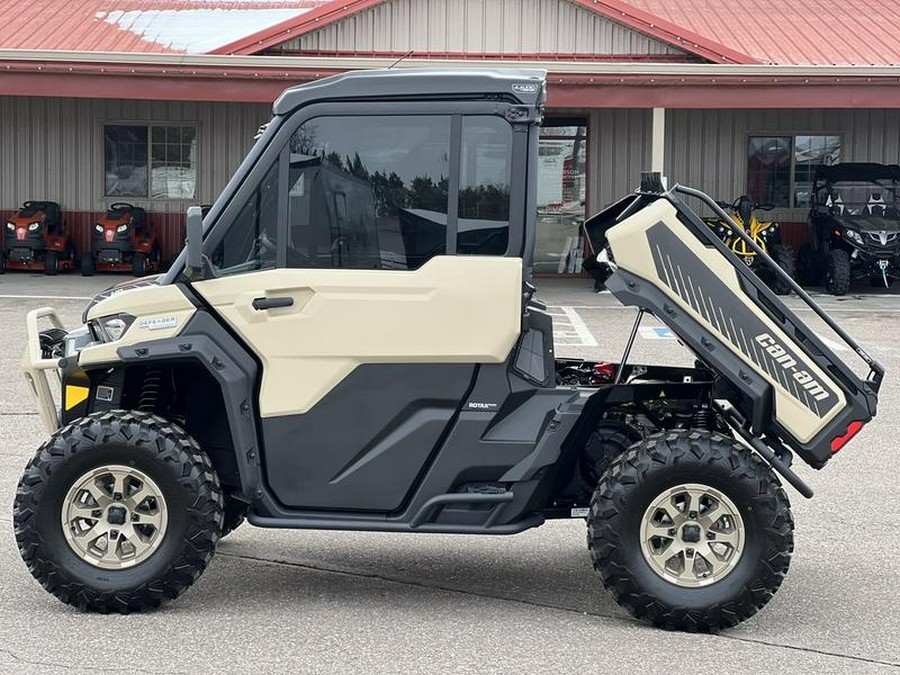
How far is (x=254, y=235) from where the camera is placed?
6031mm

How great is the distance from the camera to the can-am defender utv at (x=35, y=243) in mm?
23312

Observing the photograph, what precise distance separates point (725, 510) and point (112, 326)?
2.59 m

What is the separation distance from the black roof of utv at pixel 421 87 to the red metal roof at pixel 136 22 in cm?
1715

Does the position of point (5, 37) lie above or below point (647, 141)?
above

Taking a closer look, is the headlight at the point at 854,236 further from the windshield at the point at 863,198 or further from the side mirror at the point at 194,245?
the side mirror at the point at 194,245

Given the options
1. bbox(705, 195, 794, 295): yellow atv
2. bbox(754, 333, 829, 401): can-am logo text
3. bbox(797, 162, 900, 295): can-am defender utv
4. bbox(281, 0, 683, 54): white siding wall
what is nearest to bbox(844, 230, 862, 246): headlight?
bbox(797, 162, 900, 295): can-am defender utv

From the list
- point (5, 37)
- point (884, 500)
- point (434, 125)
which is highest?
point (5, 37)

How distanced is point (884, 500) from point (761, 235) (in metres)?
14.0

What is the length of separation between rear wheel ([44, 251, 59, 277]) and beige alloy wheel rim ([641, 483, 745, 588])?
61.5ft

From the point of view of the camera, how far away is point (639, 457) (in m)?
5.91

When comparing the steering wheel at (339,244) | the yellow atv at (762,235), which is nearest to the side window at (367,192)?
the steering wheel at (339,244)

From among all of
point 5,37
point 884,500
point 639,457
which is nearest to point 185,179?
point 5,37

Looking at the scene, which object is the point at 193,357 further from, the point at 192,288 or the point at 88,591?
the point at 88,591

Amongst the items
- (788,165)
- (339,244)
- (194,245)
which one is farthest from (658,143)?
(194,245)
